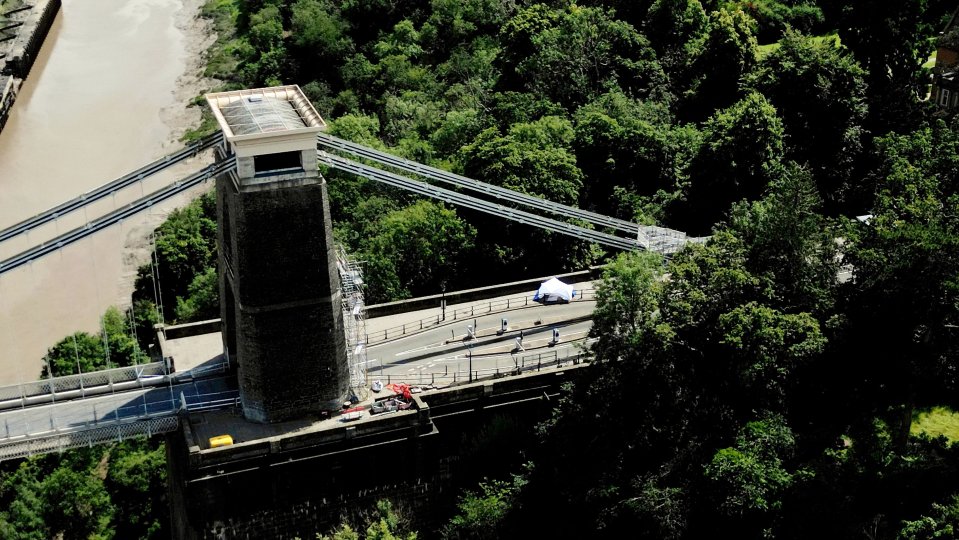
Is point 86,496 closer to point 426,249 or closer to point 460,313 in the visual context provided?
point 426,249

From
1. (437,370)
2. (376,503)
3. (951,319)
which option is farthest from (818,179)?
(376,503)

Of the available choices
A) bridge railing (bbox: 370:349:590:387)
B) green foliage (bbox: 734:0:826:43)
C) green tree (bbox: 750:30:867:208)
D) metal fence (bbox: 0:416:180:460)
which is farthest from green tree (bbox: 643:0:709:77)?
metal fence (bbox: 0:416:180:460)

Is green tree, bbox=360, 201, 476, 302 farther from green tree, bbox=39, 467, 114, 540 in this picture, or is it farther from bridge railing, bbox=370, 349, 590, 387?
green tree, bbox=39, 467, 114, 540

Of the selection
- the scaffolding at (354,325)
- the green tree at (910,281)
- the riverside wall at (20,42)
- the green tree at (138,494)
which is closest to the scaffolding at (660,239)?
the green tree at (910,281)

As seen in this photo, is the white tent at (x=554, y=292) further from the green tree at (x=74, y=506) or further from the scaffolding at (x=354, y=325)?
the green tree at (x=74, y=506)

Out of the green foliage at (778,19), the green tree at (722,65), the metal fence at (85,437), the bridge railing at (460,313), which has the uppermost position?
the green foliage at (778,19)

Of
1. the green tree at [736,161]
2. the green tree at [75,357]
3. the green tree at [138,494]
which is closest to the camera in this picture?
the green tree at [138,494]

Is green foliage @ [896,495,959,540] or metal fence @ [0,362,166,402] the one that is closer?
green foliage @ [896,495,959,540]

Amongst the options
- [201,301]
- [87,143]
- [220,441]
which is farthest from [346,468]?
[87,143]
